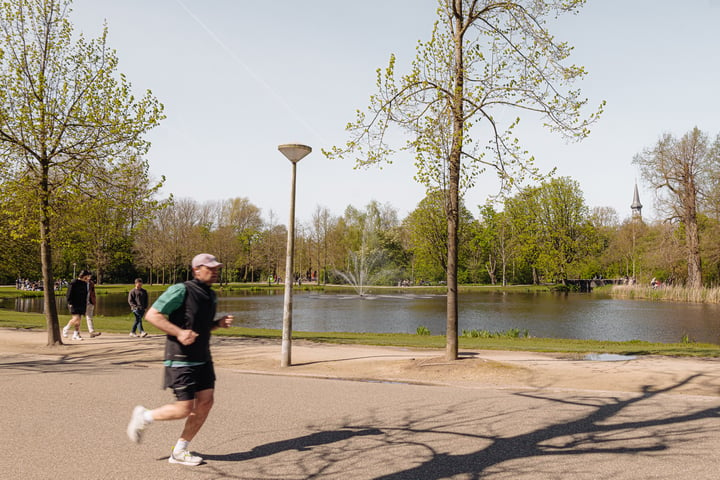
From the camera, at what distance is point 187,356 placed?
5.06 metres

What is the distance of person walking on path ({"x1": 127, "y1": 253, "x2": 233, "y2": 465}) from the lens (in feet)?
16.6

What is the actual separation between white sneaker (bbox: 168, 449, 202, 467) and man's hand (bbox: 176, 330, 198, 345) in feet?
3.53

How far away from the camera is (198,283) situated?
523 cm

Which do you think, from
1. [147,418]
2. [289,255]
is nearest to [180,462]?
[147,418]

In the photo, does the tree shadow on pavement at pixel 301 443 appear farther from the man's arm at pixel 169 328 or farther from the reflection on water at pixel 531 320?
the reflection on water at pixel 531 320

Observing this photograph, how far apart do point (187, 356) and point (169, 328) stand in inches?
13.4

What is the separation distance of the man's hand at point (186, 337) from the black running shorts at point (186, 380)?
34 cm

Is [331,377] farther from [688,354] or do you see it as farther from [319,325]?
[319,325]

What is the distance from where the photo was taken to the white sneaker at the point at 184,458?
16.5 feet

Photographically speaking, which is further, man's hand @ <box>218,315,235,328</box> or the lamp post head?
the lamp post head

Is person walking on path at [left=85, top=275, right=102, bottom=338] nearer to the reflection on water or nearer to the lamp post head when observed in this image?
the lamp post head

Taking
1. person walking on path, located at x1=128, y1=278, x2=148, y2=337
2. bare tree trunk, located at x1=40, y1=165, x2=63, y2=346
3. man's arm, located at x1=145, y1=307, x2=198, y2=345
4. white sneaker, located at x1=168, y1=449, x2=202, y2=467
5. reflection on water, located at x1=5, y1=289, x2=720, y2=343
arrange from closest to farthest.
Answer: man's arm, located at x1=145, y1=307, x2=198, y2=345
white sneaker, located at x1=168, y1=449, x2=202, y2=467
bare tree trunk, located at x1=40, y1=165, x2=63, y2=346
person walking on path, located at x1=128, y1=278, x2=148, y2=337
reflection on water, located at x1=5, y1=289, x2=720, y2=343

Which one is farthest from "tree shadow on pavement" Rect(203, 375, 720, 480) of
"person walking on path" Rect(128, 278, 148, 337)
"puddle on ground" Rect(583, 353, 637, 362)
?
"person walking on path" Rect(128, 278, 148, 337)

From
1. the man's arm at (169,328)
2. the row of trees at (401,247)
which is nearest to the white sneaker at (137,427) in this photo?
the man's arm at (169,328)
